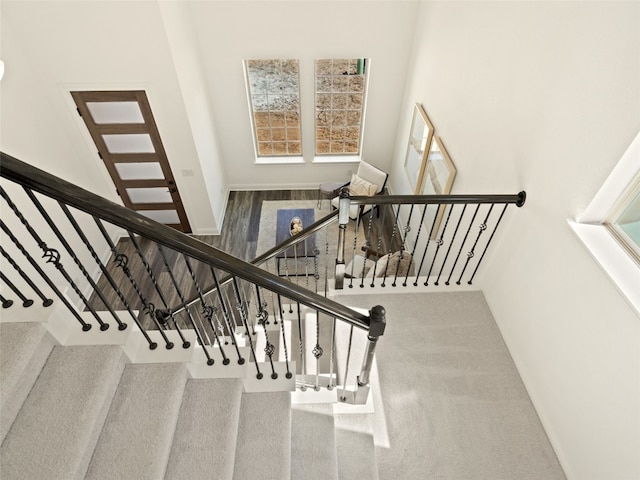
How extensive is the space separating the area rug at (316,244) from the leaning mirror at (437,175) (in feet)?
3.83

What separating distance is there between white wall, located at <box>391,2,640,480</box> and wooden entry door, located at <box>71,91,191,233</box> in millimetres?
3939

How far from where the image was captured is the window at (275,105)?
18.6ft

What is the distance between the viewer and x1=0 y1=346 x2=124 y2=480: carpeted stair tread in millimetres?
1435

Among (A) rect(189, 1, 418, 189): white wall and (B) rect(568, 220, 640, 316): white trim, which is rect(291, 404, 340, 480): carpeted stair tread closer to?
(B) rect(568, 220, 640, 316): white trim

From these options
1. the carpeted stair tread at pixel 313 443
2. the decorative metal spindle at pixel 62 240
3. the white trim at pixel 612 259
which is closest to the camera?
the decorative metal spindle at pixel 62 240

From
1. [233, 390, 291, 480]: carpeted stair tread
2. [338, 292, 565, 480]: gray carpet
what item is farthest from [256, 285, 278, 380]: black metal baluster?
[338, 292, 565, 480]: gray carpet

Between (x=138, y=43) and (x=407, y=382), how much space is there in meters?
4.24

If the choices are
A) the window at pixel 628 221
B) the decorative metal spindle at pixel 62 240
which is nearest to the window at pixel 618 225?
the window at pixel 628 221

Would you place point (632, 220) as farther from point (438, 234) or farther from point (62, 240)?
point (62, 240)

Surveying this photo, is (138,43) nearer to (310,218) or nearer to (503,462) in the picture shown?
(310,218)

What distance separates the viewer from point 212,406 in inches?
74.9

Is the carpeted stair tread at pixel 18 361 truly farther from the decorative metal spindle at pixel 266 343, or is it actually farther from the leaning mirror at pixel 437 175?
the leaning mirror at pixel 437 175

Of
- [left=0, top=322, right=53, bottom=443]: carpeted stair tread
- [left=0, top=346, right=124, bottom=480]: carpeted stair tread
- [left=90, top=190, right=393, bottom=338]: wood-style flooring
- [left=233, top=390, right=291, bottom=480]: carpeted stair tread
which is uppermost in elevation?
[left=0, top=322, right=53, bottom=443]: carpeted stair tread

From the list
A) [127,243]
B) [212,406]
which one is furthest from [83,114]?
[212,406]
